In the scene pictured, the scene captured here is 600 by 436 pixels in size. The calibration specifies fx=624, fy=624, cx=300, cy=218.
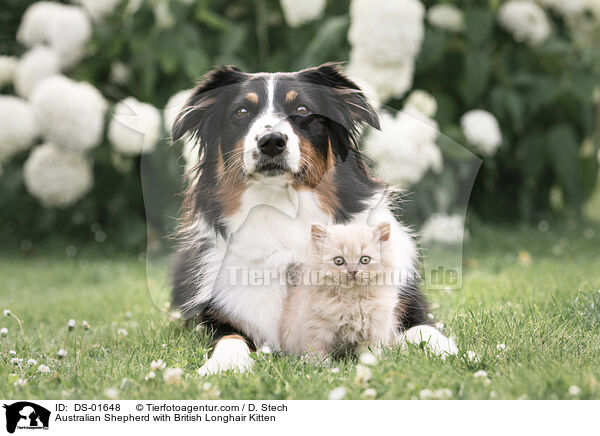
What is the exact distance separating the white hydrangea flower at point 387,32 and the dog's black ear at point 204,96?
1.10m

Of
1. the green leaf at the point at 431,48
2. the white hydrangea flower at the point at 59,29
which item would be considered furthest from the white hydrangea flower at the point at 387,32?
the white hydrangea flower at the point at 59,29

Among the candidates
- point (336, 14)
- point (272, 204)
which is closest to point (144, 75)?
point (336, 14)

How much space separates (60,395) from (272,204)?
102 centimetres

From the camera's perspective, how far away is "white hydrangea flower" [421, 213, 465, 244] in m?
2.57

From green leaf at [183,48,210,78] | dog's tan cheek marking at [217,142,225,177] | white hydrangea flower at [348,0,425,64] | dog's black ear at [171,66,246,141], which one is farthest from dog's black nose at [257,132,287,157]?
green leaf at [183,48,210,78]

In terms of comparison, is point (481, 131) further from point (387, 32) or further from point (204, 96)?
point (204, 96)

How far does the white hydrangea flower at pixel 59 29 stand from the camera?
5.34 m

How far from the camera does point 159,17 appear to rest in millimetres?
5078

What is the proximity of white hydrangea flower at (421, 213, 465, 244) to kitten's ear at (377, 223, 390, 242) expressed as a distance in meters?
0.31

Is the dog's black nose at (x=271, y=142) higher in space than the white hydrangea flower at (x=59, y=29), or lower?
lower

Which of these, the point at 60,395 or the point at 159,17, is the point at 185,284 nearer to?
the point at 60,395

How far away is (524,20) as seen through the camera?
5219 millimetres

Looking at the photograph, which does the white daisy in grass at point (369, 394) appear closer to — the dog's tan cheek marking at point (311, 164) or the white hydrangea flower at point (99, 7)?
the dog's tan cheek marking at point (311, 164)
